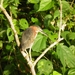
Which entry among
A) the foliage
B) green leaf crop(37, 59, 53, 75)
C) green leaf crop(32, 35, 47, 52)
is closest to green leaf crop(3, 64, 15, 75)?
the foliage

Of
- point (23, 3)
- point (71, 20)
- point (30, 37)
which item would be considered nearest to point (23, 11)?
point (23, 3)

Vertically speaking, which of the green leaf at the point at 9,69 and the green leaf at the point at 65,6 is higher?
the green leaf at the point at 65,6

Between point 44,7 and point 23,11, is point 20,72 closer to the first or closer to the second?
point 23,11

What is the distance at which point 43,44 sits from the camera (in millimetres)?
A: 1797

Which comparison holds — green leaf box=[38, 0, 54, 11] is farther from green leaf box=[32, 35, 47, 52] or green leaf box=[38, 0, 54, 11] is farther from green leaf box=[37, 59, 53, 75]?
green leaf box=[37, 59, 53, 75]

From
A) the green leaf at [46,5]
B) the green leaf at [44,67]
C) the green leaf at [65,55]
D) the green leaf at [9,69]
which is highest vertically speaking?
the green leaf at [46,5]

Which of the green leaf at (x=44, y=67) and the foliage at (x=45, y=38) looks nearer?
the foliage at (x=45, y=38)

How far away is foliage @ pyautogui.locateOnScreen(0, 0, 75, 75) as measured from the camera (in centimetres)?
180

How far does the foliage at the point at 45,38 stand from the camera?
1.80m

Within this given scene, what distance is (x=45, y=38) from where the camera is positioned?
1.83 meters

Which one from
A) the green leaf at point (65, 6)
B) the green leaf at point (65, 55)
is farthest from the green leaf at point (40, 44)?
the green leaf at point (65, 6)

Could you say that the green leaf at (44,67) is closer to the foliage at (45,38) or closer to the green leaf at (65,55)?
the foliage at (45,38)

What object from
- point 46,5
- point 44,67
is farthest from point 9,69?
point 46,5

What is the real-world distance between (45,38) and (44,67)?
243 millimetres
